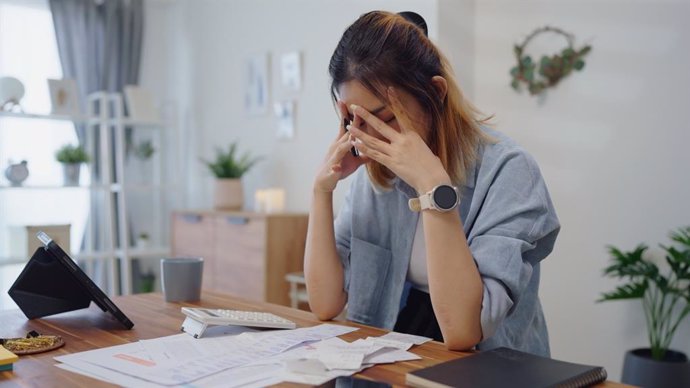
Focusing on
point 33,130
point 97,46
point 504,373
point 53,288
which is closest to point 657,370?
Answer: point 504,373

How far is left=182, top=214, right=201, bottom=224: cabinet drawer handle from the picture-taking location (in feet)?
12.6

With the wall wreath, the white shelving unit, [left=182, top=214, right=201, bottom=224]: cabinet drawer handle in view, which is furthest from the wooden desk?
the white shelving unit

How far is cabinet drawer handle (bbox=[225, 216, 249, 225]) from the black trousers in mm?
2206

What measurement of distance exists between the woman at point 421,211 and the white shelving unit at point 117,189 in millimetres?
2922

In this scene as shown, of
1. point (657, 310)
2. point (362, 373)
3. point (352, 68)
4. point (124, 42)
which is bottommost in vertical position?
point (657, 310)

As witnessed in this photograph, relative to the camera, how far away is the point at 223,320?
1.10 meters

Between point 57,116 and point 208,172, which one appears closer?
point 57,116

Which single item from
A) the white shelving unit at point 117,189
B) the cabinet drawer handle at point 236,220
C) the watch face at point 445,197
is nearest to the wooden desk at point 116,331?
the watch face at point 445,197

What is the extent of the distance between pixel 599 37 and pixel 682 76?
1.37 feet

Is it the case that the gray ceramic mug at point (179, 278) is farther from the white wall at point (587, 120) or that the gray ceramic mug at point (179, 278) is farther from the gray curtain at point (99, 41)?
the gray curtain at point (99, 41)

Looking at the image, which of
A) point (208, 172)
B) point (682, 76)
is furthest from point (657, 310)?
point (208, 172)

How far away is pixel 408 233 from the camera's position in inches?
53.2

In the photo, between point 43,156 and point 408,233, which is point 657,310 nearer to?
point 408,233

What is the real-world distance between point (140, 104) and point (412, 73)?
11.2 ft
